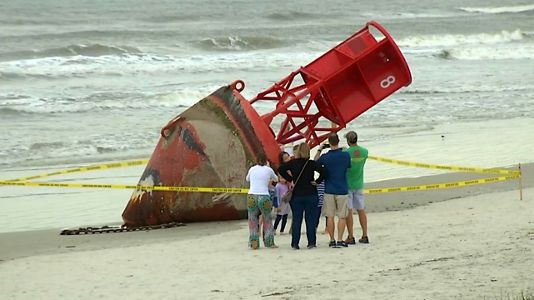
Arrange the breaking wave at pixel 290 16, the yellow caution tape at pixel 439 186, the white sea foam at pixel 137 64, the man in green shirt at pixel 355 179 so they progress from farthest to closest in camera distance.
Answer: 1. the breaking wave at pixel 290 16
2. the white sea foam at pixel 137 64
3. the yellow caution tape at pixel 439 186
4. the man in green shirt at pixel 355 179

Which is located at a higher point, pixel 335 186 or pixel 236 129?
pixel 236 129

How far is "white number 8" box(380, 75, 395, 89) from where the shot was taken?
15.9 m

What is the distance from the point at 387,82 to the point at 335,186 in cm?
345

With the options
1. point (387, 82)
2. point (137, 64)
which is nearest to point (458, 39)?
point (137, 64)

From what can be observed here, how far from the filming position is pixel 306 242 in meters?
13.6

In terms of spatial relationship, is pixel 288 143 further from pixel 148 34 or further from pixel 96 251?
pixel 148 34

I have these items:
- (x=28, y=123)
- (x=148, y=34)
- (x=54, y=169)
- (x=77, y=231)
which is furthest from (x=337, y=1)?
(x=77, y=231)

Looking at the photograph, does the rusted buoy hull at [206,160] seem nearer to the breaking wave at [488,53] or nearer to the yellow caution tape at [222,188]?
the yellow caution tape at [222,188]

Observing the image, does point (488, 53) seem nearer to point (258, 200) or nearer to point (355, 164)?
point (355, 164)

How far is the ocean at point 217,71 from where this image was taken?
75.5 feet

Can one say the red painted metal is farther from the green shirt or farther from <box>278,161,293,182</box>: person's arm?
<box>278,161,293,182</box>: person's arm

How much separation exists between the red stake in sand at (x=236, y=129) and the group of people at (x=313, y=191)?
173 cm

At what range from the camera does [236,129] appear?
49.4 ft

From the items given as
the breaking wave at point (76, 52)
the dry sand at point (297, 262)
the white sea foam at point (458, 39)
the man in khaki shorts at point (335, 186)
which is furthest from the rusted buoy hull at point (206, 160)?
the white sea foam at point (458, 39)
